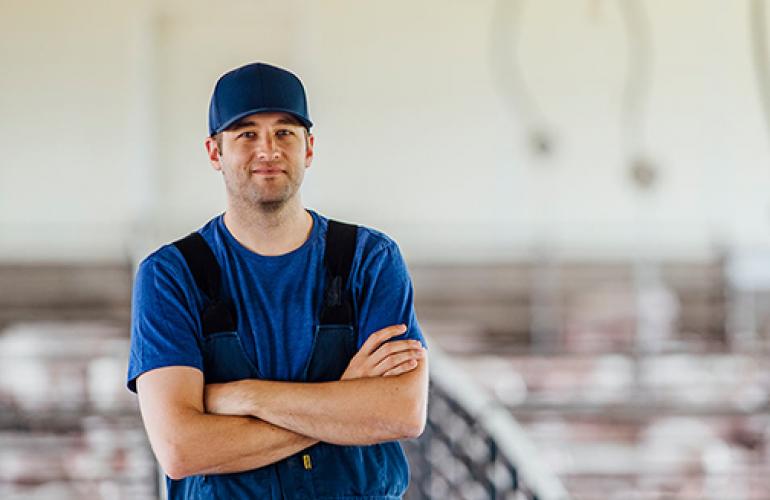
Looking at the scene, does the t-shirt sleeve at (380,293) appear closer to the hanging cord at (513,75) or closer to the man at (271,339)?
the man at (271,339)

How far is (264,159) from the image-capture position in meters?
1.00

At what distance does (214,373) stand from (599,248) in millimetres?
3132

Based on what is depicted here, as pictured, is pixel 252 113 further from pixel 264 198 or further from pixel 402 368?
pixel 402 368

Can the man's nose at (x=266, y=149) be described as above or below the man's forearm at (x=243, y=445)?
above

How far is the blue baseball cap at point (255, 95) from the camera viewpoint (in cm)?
100

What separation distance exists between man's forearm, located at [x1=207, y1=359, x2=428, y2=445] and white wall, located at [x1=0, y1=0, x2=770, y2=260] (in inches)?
113

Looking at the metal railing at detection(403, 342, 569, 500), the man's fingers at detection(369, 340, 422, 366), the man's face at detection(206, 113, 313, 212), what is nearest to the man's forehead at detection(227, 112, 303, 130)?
the man's face at detection(206, 113, 313, 212)

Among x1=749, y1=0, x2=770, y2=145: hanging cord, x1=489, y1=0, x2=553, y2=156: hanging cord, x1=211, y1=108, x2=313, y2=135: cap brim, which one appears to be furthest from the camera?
x1=489, y1=0, x2=553, y2=156: hanging cord

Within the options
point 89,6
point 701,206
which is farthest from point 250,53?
point 701,206

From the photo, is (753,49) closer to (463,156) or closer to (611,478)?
(463,156)

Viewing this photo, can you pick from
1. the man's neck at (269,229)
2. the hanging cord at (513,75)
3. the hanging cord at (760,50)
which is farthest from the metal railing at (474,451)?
the hanging cord at (760,50)

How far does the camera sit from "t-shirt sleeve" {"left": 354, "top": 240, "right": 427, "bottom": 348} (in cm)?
105

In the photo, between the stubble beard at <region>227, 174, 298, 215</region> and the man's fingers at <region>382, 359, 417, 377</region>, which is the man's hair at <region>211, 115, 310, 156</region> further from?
the man's fingers at <region>382, 359, 417, 377</region>

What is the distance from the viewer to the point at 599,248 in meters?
4.05
